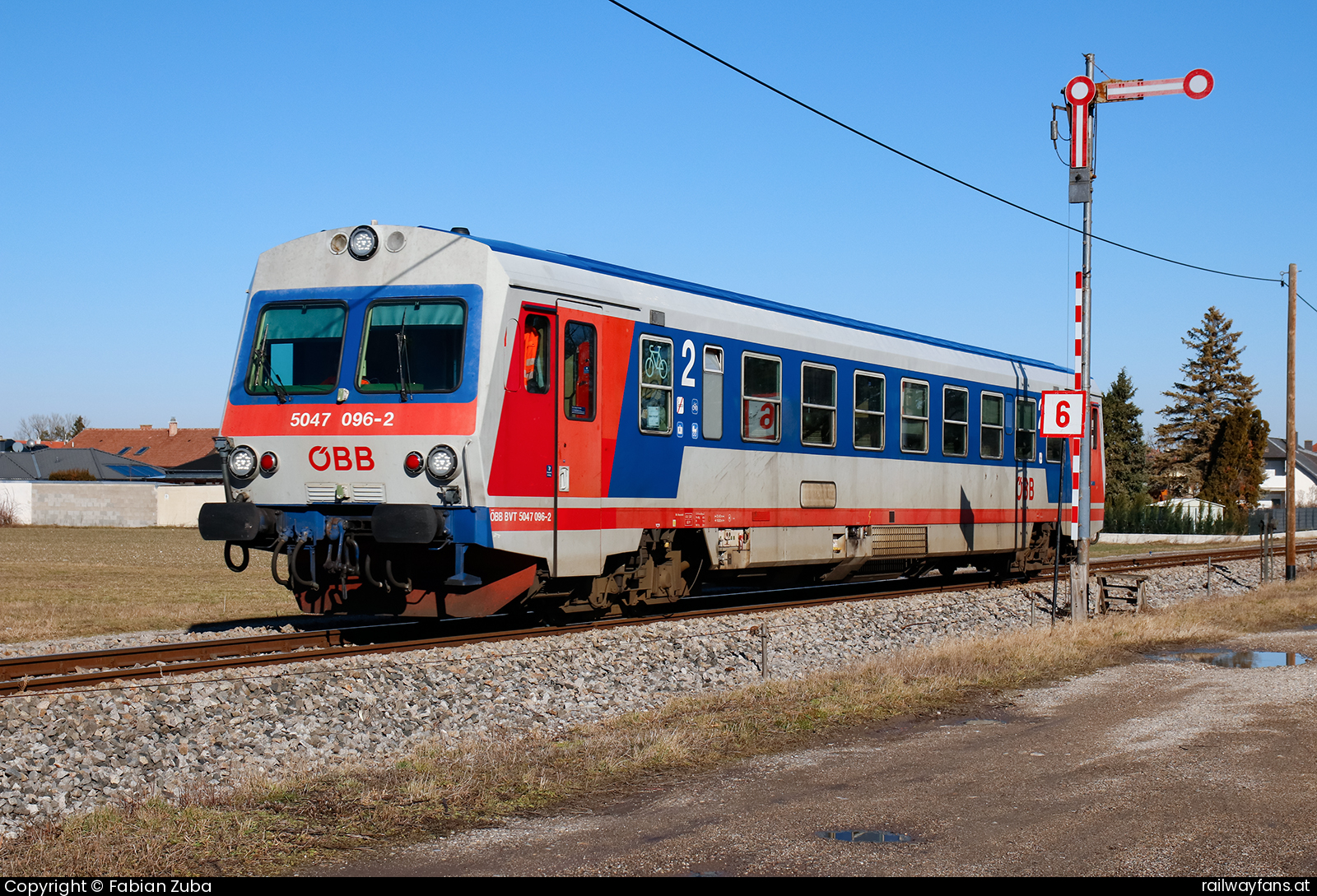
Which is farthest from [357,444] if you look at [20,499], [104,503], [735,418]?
[20,499]

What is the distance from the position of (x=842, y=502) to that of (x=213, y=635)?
8.03 m

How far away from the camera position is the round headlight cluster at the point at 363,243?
11.8 metres

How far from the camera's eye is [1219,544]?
1757 inches

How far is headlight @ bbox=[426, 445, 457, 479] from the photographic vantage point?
10945 millimetres

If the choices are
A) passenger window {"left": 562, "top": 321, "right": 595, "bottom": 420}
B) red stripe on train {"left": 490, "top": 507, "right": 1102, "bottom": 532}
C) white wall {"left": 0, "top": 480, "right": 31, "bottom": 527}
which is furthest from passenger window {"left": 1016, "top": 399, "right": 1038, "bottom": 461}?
white wall {"left": 0, "top": 480, "right": 31, "bottom": 527}

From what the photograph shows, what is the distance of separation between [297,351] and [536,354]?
231 centimetres

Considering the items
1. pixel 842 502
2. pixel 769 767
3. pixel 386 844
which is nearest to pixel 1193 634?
pixel 842 502

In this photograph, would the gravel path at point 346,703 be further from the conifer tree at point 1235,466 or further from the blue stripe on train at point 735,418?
the conifer tree at point 1235,466

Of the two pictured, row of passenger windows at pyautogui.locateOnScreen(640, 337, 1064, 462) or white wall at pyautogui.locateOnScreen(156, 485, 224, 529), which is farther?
white wall at pyautogui.locateOnScreen(156, 485, 224, 529)

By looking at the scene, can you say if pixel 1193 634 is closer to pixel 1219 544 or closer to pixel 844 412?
pixel 844 412

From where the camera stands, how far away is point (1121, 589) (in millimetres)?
20016

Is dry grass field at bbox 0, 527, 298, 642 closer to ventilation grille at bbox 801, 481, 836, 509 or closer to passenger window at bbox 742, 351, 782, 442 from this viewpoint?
passenger window at bbox 742, 351, 782, 442

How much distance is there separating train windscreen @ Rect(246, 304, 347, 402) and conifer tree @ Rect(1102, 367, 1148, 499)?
209 ft

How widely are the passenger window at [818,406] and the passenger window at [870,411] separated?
1.90ft
